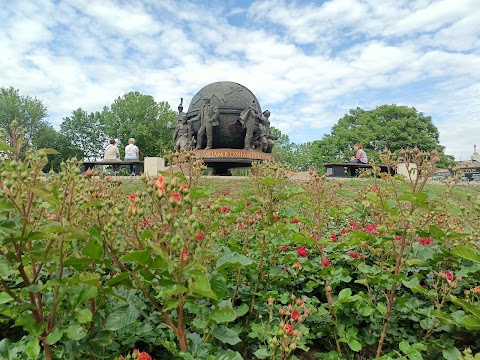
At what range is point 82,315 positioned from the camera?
4.25 ft

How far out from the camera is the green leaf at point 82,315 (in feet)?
4.17

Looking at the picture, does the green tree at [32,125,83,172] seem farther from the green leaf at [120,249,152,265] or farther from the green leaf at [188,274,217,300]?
the green leaf at [188,274,217,300]

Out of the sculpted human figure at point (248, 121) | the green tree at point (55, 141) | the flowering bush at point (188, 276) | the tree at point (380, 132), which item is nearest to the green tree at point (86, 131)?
the green tree at point (55, 141)

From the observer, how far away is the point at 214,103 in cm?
1642

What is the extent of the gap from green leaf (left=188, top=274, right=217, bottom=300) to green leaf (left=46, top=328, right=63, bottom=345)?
0.56 meters

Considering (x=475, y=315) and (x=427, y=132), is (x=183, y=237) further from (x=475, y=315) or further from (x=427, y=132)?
(x=427, y=132)

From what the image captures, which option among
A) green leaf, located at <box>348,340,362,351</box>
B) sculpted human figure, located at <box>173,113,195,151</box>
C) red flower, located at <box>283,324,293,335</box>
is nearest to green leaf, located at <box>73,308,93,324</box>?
red flower, located at <box>283,324,293,335</box>

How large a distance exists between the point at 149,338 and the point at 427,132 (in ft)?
147

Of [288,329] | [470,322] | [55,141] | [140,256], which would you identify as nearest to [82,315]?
[140,256]

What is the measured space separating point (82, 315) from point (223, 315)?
0.54 meters

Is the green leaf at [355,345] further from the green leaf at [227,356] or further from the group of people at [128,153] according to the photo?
the group of people at [128,153]

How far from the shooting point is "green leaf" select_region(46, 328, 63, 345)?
128 cm

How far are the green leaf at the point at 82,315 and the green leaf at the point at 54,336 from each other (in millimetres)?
93

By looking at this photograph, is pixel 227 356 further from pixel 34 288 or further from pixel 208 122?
pixel 208 122
